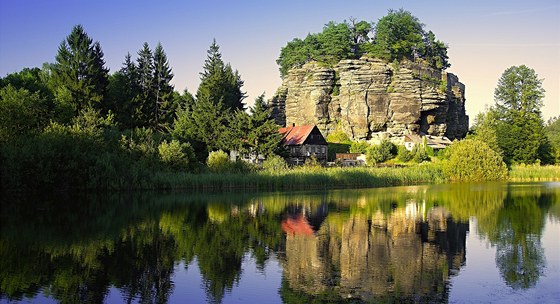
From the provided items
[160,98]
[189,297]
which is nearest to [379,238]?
[189,297]

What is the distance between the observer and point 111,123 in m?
53.6

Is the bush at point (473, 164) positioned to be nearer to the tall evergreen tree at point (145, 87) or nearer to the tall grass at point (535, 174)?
the tall grass at point (535, 174)

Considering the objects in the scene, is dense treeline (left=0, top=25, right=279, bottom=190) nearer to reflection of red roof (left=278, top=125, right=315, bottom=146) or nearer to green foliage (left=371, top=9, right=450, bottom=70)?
reflection of red roof (left=278, top=125, right=315, bottom=146)

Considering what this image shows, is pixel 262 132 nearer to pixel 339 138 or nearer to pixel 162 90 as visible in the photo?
pixel 162 90

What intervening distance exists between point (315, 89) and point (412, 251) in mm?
74204

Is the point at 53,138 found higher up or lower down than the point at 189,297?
higher up

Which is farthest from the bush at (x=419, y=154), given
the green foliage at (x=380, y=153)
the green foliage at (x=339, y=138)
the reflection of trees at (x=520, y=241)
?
the reflection of trees at (x=520, y=241)

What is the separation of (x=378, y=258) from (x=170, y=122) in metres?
58.2

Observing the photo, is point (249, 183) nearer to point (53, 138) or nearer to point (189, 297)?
point (53, 138)

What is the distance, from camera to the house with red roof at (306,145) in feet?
231

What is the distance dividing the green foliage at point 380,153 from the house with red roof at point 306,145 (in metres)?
5.95

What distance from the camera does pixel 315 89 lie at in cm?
8950

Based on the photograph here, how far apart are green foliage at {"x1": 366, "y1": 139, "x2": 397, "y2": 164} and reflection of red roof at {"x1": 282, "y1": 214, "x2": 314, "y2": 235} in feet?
153

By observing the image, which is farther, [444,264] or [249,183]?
[249,183]
